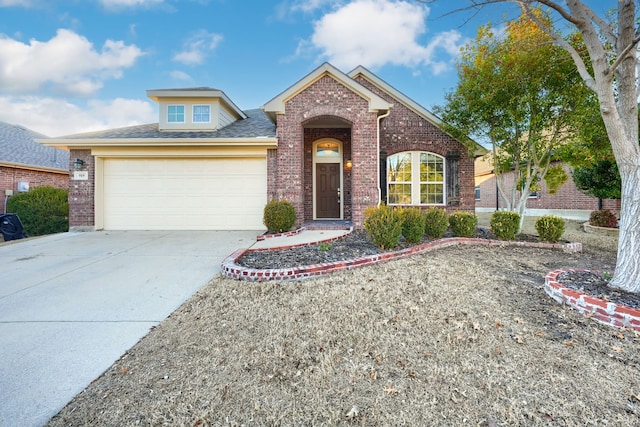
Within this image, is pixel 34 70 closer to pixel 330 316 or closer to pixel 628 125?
pixel 330 316

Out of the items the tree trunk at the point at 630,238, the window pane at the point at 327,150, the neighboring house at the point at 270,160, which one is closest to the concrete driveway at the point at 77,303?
the neighboring house at the point at 270,160

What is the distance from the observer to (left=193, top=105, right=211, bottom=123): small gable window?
10672mm

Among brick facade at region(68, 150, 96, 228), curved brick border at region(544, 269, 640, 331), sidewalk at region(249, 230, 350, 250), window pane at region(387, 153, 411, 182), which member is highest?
window pane at region(387, 153, 411, 182)

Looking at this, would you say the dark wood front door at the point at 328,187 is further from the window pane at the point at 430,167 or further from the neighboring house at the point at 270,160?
the window pane at the point at 430,167

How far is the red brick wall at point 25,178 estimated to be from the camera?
39.2 feet

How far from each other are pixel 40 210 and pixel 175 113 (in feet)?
19.1

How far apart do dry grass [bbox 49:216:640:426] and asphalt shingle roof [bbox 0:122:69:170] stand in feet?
49.4

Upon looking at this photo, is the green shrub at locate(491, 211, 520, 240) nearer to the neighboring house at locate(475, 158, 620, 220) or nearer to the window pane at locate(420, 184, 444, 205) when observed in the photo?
the window pane at locate(420, 184, 444, 205)

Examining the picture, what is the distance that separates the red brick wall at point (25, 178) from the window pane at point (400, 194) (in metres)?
15.8

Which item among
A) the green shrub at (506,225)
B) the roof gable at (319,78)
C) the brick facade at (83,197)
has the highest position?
the roof gable at (319,78)

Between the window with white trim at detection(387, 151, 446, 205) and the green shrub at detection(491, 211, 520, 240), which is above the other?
the window with white trim at detection(387, 151, 446, 205)

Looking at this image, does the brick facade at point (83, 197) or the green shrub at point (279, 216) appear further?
the brick facade at point (83, 197)

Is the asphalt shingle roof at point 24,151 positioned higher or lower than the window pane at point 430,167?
higher

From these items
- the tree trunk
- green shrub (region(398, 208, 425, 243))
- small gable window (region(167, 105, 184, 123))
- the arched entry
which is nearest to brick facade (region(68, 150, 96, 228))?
small gable window (region(167, 105, 184, 123))
